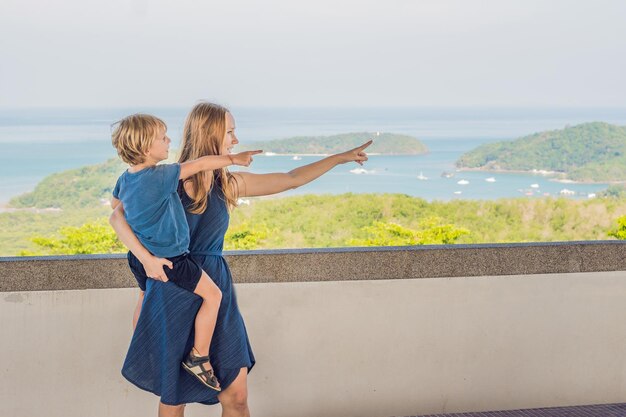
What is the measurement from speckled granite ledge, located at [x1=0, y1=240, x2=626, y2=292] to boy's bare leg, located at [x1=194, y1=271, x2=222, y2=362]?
700mm

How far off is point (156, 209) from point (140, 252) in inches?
6.1

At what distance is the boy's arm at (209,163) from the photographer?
236cm

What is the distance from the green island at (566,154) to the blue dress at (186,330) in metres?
7.71

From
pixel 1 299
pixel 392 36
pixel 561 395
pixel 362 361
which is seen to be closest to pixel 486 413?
pixel 561 395

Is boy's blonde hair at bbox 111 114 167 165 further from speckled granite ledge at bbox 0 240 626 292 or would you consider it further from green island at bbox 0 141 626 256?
green island at bbox 0 141 626 256

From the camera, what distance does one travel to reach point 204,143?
8.42 feet

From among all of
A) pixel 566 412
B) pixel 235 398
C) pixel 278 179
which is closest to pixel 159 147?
pixel 278 179

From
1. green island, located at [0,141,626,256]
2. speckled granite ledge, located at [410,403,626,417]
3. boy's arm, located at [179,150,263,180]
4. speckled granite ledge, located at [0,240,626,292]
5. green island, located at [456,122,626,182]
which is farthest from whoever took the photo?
green island, located at [456,122,626,182]

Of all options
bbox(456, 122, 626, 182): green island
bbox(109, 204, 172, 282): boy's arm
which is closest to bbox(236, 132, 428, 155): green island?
bbox(456, 122, 626, 182): green island

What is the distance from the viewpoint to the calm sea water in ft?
26.7

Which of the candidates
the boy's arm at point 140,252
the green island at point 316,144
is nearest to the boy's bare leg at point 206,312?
the boy's arm at point 140,252

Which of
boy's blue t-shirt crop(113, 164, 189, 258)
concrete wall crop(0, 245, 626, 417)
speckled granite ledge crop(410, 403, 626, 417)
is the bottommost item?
speckled granite ledge crop(410, 403, 626, 417)

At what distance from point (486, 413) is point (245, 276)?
1188 mm

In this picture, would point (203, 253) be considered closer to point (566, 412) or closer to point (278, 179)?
point (278, 179)
